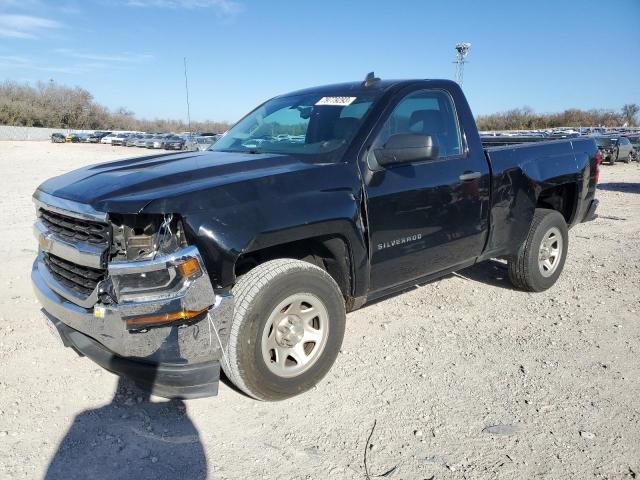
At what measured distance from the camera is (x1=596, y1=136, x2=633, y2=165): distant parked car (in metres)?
25.0

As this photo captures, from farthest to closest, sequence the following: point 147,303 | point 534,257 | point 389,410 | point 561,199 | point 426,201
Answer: point 561,199 < point 534,257 < point 426,201 < point 389,410 < point 147,303

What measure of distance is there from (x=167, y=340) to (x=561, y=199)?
4509mm

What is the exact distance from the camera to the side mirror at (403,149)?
3285 millimetres

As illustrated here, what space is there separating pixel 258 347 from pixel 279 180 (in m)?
0.96

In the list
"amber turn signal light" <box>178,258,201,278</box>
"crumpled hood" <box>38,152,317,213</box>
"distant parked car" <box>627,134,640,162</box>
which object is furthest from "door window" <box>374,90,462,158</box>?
A: "distant parked car" <box>627,134,640,162</box>

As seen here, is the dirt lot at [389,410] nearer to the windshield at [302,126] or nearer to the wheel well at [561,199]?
the wheel well at [561,199]

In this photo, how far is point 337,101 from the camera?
12.5 feet

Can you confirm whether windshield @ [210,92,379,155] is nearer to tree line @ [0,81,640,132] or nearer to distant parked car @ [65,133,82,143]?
distant parked car @ [65,133,82,143]

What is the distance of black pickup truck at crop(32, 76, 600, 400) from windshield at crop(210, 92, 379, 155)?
0.02 m

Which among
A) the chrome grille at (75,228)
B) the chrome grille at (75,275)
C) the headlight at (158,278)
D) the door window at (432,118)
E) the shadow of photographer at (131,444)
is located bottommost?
the shadow of photographer at (131,444)

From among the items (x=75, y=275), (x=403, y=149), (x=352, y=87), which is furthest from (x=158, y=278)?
(x=352, y=87)

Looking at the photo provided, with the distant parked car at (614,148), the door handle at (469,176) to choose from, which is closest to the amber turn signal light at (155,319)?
the door handle at (469,176)

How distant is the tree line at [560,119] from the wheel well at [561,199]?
229 feet

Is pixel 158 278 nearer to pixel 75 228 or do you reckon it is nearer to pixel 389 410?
pixel 75 228
